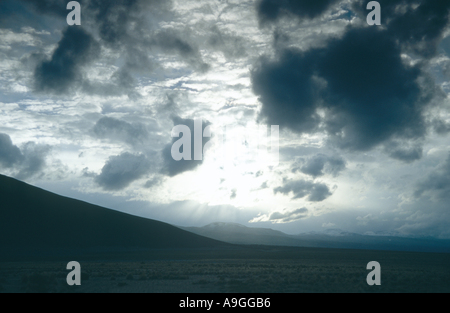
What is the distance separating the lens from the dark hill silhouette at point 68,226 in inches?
3292

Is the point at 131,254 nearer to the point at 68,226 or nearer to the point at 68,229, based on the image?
the point at 68,229

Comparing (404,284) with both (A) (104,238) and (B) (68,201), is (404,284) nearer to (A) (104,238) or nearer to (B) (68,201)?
(A) (104,238)

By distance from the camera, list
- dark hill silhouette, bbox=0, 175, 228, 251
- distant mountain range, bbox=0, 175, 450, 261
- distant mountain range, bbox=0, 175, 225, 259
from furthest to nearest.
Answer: dark hill silhouette, bbox=0, 175, 228, 251, distant mountain range, bbox=0, 175, 225, 259, distant mountain range, bbox=0, 175, 450, 261

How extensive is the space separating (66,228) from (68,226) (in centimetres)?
153

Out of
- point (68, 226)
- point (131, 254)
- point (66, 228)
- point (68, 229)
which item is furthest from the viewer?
point (68, 226)

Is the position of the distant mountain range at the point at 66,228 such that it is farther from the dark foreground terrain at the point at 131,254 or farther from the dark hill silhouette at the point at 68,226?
the dark foreground terrain at the point at 131,254

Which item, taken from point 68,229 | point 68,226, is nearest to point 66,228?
point 68,229

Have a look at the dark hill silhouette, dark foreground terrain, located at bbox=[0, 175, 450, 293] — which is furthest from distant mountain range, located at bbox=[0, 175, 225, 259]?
dark foreground terrain, located at bbox=[0, 175, 450, 293]

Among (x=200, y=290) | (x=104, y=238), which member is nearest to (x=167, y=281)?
(x=200, y=290)

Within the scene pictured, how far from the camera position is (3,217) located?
87.1m

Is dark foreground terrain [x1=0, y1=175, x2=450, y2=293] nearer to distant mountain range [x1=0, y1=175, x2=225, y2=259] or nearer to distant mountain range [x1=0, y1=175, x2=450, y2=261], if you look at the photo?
distant mountain range [x1=0, y1=175, x2=450, y2=261]

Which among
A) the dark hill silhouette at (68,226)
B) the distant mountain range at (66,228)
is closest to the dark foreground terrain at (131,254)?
the dark hill silhouette at (68,226)

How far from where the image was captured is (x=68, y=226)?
311 feet

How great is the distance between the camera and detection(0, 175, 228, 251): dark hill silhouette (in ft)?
274
